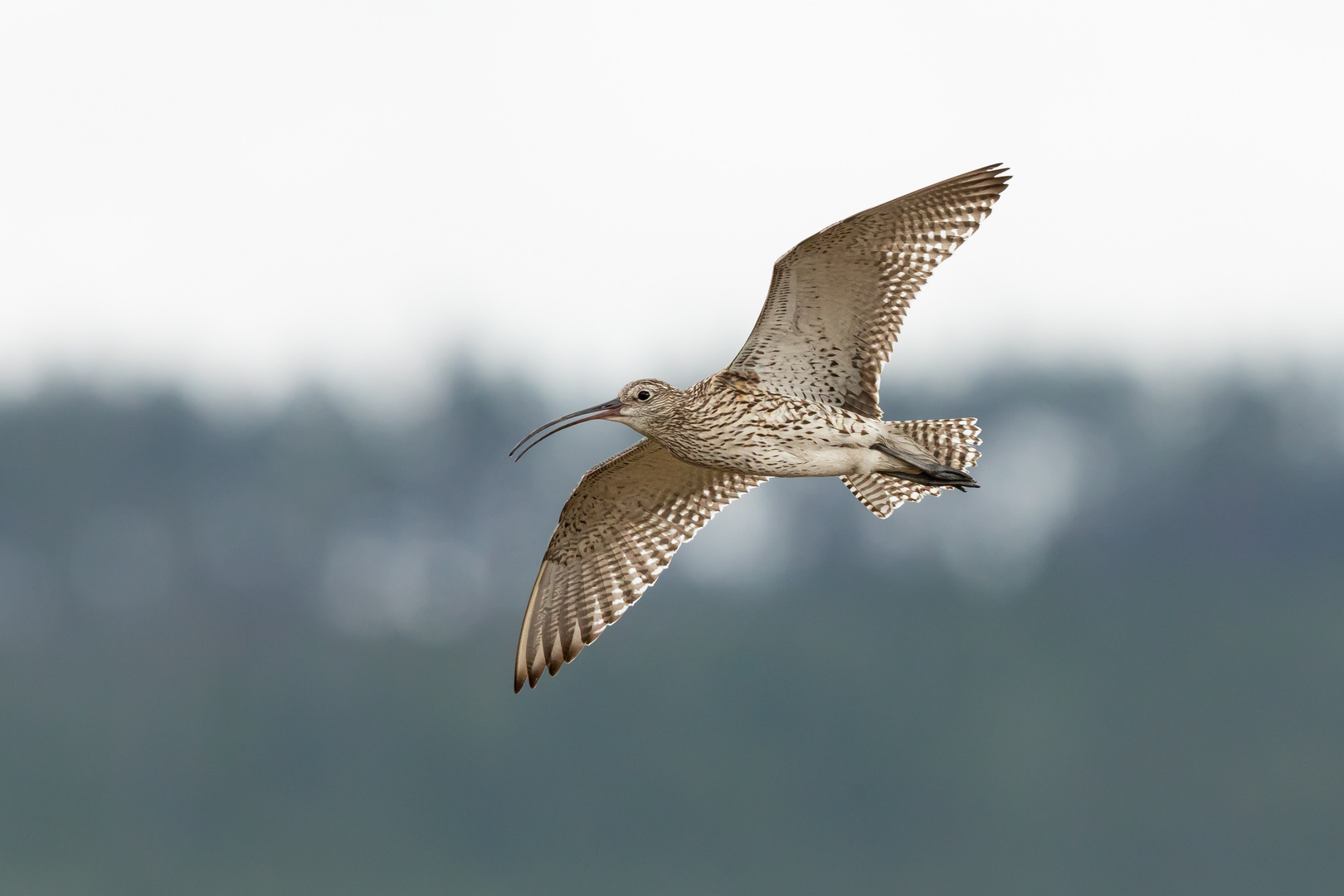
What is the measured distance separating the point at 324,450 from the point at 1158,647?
158 feet

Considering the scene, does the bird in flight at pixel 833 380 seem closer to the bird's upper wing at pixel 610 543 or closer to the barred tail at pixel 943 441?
the barred tail at pixel 943 441

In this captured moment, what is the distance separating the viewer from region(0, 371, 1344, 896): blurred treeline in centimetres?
9550

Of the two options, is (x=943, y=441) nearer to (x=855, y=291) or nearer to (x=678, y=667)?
(x=855, y=291)

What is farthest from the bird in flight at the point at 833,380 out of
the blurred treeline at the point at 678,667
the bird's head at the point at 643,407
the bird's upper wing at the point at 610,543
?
the blurred treeline at the point at 678,667

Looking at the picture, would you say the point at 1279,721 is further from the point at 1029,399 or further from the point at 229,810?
the point at 229,810

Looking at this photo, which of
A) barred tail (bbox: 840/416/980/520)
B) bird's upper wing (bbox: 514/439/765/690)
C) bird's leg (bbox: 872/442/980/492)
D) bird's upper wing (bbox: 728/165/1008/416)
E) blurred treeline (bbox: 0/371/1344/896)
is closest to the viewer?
bird's upper wing (bbox: 728/165/1008/416)

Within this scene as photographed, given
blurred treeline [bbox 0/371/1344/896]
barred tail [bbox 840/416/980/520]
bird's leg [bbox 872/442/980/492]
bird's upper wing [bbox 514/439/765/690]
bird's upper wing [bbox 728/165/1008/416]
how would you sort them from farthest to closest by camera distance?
blurred treeline [bbox 0/371/1344/896]
bird's upper wing [bbox 514/439/765/690]
barred tail [bbox 840/416/980/520]
bird's leg [bbox 872/442/980/492]
bird's upper wing [bbox 728/165/1008/416]

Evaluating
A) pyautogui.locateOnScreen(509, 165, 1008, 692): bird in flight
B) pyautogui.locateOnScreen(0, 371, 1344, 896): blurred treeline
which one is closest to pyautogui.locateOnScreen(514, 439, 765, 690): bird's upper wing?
pyautogui.locateOnScreen(509, 165, 1008, 692): bird in flight

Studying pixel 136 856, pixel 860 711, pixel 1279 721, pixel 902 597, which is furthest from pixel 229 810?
pixel 1279 721

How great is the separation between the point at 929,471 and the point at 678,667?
9590 centimetres

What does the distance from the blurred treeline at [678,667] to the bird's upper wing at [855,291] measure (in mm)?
77666

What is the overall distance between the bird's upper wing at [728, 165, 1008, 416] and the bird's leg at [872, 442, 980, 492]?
1.07 ft

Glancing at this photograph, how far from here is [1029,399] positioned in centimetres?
12888

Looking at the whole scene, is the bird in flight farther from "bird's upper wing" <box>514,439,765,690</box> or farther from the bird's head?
"bird's upper wing" <box>514,439,765,690</box>
